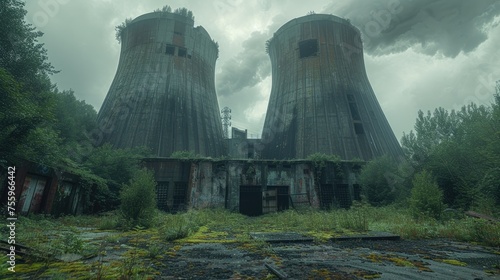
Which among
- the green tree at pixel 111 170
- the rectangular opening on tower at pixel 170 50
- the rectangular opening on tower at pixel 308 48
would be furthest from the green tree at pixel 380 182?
the rectangular opening on tower at pixel 170 50

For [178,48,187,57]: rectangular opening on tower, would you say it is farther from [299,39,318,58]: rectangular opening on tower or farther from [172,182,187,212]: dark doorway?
[172,182,187,212]: dark doorway

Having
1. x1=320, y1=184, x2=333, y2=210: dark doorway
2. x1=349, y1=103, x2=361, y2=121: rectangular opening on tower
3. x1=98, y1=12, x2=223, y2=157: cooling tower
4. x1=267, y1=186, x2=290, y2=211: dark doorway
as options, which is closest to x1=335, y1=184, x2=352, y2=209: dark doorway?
x1=320, y1=184, x2=333, y2=210: dark doorway

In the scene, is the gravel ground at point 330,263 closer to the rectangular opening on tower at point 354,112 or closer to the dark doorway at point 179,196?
the dark doorway at point 179,196

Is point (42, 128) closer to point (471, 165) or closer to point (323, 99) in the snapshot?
point (323, 99)

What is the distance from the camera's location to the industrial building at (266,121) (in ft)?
53.1

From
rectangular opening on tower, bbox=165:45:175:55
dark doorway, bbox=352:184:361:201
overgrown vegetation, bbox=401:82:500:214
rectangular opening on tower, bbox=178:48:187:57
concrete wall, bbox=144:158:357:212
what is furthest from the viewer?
rectangular opening on tower, bbox=178:48:187:57

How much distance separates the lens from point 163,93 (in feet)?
67.6

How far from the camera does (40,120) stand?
8.68m

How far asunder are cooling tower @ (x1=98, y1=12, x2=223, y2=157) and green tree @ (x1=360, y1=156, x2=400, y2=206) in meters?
12.5

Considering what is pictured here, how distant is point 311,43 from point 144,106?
16366 millimetres

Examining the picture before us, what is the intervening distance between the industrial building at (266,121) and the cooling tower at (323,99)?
92mm

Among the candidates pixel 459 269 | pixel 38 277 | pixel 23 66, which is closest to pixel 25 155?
pixel 23 66

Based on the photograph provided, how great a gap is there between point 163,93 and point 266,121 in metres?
10.1

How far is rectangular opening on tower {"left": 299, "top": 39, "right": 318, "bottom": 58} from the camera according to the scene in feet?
74.6
